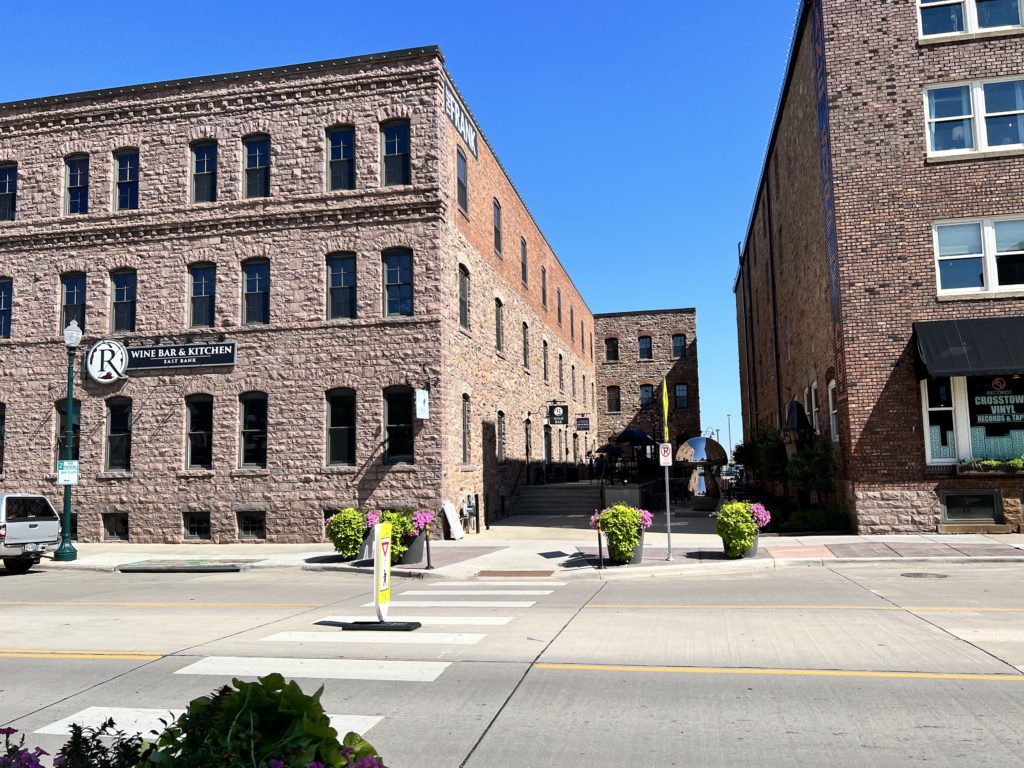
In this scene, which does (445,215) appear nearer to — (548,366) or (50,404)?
(50,404)

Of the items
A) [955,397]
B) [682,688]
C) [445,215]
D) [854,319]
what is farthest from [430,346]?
[682,688]

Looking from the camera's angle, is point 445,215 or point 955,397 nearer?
point 955,397

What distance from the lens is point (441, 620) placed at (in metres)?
9.95

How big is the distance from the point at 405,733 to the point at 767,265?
3056cm

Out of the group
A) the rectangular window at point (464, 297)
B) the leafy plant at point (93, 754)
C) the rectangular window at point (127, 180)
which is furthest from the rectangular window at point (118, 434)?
the leafy plant at point (93, 754)

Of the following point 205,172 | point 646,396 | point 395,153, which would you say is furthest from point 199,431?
point 646,396

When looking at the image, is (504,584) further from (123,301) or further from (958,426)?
(123,301)

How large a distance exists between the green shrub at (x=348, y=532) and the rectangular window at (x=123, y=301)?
1025 centimetres

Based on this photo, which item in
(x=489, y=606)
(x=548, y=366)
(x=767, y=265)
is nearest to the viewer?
(x=489, y=606)

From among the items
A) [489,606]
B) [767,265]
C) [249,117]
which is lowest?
[489,606]

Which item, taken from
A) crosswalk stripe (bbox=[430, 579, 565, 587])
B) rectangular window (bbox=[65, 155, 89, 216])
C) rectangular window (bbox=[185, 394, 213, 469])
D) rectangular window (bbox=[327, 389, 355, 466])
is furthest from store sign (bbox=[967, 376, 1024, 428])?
rectangular window (bbox=[65, 155, 89, 216])

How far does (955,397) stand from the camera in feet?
58.0

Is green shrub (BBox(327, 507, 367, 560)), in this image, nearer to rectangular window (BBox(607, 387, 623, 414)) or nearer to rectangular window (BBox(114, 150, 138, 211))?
rectangular window (BBox(114, 150, 138, 211))

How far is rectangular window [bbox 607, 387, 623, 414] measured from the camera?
2083 inches
